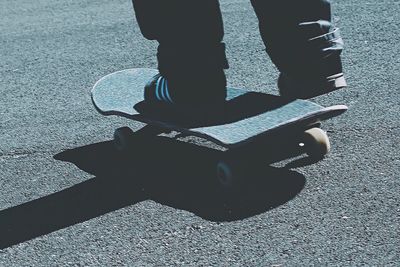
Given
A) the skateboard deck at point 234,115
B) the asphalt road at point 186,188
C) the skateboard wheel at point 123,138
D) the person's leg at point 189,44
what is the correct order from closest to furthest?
the asphalt road at point 186,188 < the skateboard deck at point 234,115 < the person's leg at point 189,44 < the skateboard wheel at point 123,138

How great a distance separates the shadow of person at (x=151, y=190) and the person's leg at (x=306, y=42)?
0.39 metres

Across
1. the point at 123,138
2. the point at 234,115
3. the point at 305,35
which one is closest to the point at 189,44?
the point at 234,115

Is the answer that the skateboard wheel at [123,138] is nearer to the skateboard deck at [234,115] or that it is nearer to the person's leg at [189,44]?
the skateboard deck at [234,115]

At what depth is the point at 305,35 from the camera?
155 inches

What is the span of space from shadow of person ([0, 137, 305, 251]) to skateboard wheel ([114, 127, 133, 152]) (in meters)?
0.03

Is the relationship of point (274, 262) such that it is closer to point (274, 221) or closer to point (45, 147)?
point (274, 221)

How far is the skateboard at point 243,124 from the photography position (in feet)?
12.0

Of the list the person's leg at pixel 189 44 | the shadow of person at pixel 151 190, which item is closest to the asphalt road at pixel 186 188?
the shadow of person at pixel 151 190

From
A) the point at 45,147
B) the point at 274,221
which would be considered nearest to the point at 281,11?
the point at 274,221

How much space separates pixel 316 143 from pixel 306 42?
1.29 feet

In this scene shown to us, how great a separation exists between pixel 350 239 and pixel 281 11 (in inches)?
44.3

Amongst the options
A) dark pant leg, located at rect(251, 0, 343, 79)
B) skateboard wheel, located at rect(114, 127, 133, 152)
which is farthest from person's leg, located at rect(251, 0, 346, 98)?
skateboard wheel, located at rect(114, 127, 133, 152)

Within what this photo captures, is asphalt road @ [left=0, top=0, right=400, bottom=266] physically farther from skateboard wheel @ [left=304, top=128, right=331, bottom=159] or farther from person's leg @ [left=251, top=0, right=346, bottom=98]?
person's leg @ [left=251, top=0, right=346, bottom=98]

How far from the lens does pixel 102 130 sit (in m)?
4.61
